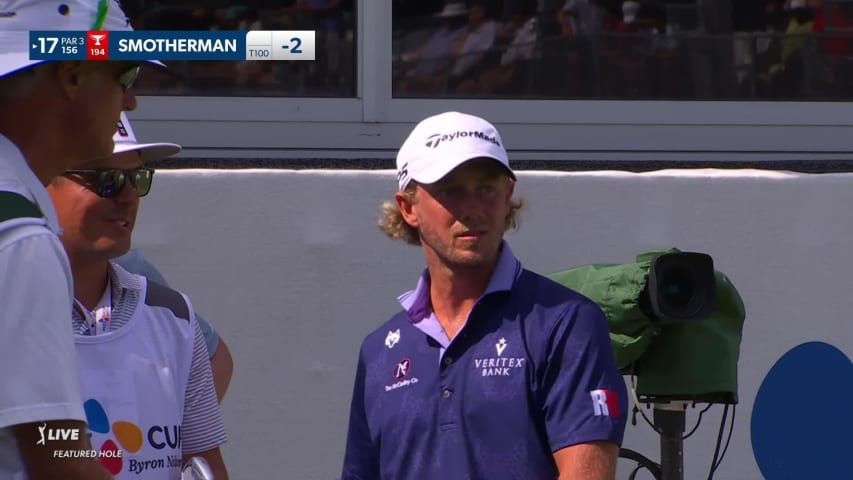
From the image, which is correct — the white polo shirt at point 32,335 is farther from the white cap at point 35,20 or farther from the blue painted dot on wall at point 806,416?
the blue painted dot on wall at point 806,416

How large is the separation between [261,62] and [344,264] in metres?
1.42

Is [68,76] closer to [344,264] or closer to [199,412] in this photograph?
[199,412]

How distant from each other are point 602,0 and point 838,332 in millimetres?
1860

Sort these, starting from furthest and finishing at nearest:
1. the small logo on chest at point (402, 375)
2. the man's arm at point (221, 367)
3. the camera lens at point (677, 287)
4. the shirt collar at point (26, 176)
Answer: the man's arm at point (221, 367) < the camera lens at point (677, 287) < the small logo on chest at point (402, 375) < the shirt collar at point (26, 176)

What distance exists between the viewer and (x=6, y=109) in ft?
5.24

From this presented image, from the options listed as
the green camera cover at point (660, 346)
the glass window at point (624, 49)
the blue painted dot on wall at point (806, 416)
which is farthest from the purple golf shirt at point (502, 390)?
the glass window at point (624, 49)

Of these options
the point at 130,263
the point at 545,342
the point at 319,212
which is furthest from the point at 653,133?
the point at 545,342

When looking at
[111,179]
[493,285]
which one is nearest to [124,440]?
[111,179]

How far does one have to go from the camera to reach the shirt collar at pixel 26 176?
154 centimetres

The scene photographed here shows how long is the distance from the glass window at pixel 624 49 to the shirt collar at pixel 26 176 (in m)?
4.15

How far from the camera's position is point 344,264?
4.67 meters

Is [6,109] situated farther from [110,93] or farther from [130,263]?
[130,263]
